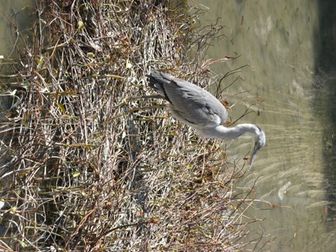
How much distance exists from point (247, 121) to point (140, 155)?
1201 millimetres

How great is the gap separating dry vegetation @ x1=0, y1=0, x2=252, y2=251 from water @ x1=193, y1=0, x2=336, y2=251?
51 cm

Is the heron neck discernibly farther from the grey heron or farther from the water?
the water

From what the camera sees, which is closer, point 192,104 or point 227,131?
point 192,104

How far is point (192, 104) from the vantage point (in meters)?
3.99

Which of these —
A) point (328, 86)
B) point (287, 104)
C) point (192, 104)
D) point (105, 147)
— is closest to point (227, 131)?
point (192, 104)

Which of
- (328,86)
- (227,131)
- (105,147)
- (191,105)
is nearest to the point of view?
(105,147)

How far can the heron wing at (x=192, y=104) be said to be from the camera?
13.0 feet

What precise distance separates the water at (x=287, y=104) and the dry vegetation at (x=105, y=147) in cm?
51

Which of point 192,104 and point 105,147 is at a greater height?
point 192,104

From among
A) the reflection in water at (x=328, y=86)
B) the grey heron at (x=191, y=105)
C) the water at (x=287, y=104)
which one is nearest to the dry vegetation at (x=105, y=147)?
the grey heron at (x=191, y=105)

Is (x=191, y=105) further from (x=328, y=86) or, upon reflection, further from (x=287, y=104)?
(x=328, y=86)

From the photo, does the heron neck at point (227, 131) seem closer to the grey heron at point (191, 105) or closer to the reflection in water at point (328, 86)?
the grey heron at point (191, 105)

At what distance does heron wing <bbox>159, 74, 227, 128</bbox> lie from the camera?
156 inches

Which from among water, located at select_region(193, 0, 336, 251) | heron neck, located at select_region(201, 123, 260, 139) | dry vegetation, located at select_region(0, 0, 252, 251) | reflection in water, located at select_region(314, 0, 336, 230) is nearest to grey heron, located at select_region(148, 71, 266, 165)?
heron neck, located at select_region(201, 123, 260, 139)
